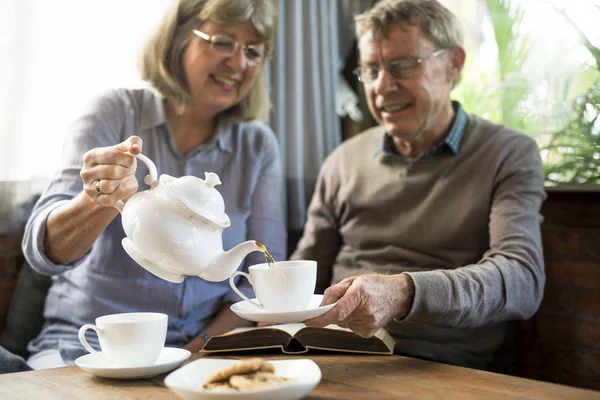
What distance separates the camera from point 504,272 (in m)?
1.56

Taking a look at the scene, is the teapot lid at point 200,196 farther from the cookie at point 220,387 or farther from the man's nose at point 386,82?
the man's nose at point 386,82

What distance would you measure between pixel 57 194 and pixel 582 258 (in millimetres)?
1458

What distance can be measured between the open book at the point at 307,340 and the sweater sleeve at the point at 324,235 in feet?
2.27

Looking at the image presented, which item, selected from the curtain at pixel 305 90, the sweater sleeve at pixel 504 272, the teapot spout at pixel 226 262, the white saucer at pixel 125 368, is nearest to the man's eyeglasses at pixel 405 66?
the sweater sleeve at pixel 504 272

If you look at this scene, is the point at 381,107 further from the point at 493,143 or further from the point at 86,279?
the point at 86,279

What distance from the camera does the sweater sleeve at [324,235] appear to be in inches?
82.0

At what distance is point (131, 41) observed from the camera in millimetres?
2238

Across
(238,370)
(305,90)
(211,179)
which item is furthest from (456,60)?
(238,370)

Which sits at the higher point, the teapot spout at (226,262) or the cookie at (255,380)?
the teapot spout at (226,262)

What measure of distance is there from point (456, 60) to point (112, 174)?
3.86 feet

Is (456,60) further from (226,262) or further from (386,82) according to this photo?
(226,262)

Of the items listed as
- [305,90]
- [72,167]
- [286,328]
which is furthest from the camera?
[305,90]

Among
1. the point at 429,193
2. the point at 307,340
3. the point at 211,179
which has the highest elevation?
the point at 211,179

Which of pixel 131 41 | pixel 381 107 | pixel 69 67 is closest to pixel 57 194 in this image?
pixel 69 67
